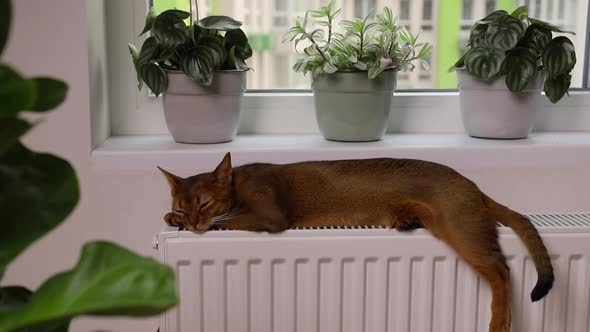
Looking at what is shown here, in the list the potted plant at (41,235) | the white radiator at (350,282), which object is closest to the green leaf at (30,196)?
the potted plant at (41,235)

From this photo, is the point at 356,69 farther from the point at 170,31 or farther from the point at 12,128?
the point at 12,128

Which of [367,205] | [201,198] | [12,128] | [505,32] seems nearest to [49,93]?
[12,128]

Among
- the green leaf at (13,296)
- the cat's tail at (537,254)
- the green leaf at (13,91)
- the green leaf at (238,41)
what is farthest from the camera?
the green leaf at (238,41)

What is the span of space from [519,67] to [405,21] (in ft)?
1.01

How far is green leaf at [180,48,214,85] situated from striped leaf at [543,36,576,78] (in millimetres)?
623

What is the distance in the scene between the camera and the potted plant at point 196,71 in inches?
43.8

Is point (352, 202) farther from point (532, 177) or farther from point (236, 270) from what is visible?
point (532, 177)

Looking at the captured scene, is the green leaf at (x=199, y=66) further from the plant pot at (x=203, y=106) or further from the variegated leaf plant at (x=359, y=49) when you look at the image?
the variegated leaf plant at (x=359, y=49)

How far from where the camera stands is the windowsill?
1158 mm

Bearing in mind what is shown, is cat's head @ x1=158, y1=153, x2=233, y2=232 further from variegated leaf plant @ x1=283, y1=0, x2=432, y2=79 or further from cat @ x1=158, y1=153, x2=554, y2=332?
variegated leaf plant @ x1=283, y1=0, x2=432, y2=79

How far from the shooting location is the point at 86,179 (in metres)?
1.17

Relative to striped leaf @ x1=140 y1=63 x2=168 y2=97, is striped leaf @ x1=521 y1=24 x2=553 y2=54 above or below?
above

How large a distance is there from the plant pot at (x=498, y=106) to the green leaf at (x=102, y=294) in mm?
1052

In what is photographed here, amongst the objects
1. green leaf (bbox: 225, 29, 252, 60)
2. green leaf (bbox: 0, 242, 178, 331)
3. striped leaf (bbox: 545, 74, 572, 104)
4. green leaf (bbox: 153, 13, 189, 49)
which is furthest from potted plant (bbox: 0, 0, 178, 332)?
striped leaf (bbox: 545, 74, 572, 104)
